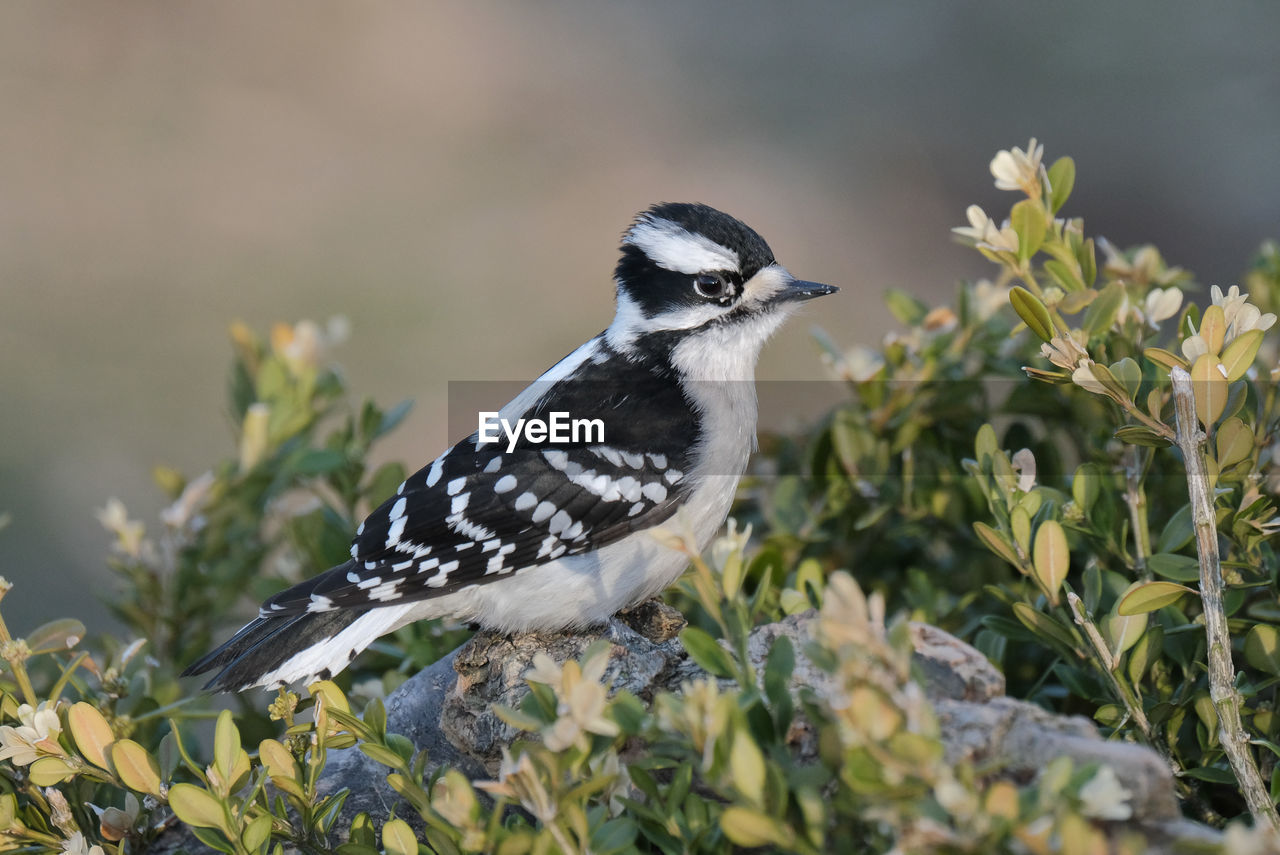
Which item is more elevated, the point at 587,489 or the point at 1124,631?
the point at 587,489

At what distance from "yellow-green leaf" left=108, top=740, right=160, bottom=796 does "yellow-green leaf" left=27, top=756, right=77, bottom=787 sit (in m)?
0.09

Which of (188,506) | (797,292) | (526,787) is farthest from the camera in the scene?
(188,506)

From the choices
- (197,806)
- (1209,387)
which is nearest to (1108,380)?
(1209,387)

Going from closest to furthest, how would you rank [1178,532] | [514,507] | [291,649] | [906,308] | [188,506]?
[1178,532], [291,649], [514,507], [188,506], [906,308]

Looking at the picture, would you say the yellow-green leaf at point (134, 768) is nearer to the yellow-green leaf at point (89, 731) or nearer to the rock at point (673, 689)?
the yellow-green leaf at point (89, 731)

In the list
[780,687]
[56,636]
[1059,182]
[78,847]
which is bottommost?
[78,847]

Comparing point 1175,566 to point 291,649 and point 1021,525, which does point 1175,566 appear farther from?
point 291,649

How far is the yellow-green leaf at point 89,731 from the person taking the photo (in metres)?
2.08

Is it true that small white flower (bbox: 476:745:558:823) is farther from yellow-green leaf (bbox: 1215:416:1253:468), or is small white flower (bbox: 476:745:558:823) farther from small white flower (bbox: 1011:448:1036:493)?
yellow-green leaf (bbox: 1215:416:1253:468)

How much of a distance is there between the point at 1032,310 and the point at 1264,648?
768mm

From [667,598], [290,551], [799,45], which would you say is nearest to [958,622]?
[667,598]

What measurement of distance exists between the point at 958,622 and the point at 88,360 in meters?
6.56

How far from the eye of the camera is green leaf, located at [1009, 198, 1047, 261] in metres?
2.56

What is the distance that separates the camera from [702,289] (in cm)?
326
